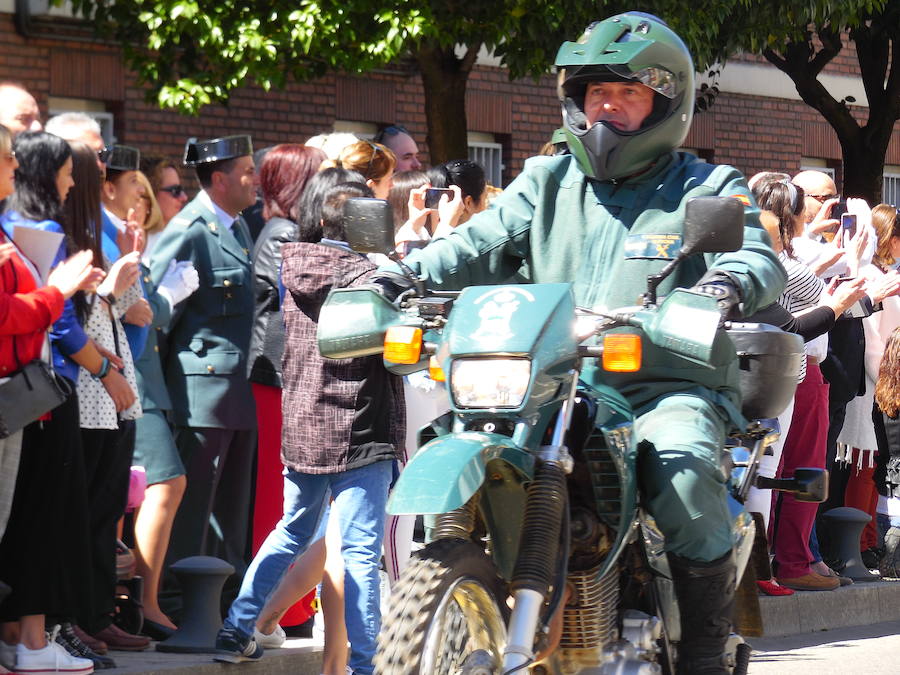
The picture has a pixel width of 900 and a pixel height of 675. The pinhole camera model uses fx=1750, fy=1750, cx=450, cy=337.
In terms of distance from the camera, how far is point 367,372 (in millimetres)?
6473

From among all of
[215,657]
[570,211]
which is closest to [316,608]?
[215,657]

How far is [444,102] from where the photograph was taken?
14.8 meters

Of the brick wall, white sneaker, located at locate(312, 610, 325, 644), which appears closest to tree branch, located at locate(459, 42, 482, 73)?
the brick wall

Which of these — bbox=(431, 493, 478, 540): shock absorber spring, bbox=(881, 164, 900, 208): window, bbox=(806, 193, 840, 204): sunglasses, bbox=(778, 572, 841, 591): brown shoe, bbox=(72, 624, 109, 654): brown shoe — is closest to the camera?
bbox=(431, 493, 478, 540): shock absorber spring

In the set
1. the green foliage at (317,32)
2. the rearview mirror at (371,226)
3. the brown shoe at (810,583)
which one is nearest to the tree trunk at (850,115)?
the green foliage at (317,32)

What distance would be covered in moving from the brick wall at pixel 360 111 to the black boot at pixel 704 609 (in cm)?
1140

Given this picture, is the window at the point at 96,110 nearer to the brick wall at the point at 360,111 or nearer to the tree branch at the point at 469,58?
the brick wall at the point at 360,111

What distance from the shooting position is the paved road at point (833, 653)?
7.97 m

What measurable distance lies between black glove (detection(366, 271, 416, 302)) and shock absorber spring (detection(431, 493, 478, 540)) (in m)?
0.67


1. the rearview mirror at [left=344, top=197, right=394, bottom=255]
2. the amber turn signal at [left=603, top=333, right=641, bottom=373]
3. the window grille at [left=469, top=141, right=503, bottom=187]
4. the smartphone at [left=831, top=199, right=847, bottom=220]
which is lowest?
the window grille at [left=469, top=141, right=503, bottom=187]

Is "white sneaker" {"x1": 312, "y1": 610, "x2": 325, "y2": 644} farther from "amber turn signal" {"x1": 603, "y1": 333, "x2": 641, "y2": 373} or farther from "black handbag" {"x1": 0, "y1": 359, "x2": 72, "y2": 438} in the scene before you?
"amber turn signal" {"x1": 603, "y1": 333, "x2": 641, "y2": 373}

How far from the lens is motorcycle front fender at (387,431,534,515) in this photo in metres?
3.75

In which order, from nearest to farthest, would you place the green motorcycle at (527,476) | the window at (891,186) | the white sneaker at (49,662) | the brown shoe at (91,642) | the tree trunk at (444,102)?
the green motorcycle at (527,476)
the white sneaker at (49,662)
the brown shoe at (91,642)
the tree trunk at (444,102)
the window at (891,186)

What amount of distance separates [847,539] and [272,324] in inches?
170
